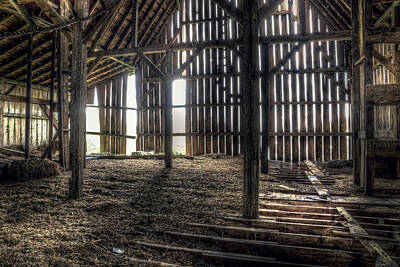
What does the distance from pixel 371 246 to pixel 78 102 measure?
4.64 m

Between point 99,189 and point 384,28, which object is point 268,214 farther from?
point 384,28

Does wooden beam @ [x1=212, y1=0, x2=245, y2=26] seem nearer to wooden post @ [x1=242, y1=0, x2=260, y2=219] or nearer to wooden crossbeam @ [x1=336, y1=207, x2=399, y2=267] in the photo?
wooden post @ [x1=242, y1=0, x2=260, y2=219]

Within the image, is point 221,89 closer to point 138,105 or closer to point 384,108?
point 138,105

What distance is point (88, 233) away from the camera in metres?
2.67

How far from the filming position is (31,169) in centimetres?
555

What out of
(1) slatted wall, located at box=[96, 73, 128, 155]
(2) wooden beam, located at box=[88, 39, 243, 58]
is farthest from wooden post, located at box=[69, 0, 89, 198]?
(1) slatted wall, located at box=[96, 73, 128, 155]

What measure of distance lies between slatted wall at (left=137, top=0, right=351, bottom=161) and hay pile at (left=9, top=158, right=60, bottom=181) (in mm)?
6624

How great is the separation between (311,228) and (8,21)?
32.4 feet

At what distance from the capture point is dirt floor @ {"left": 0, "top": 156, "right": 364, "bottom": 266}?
A: 225 cm

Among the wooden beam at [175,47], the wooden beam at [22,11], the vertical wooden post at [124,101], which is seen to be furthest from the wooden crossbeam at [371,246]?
the vertical wooden post at [124,101]

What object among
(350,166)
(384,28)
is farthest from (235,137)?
(384,28)

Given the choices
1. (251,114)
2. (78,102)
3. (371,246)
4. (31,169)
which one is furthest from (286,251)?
(31,169)

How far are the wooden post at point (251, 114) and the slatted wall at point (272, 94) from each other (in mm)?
7299

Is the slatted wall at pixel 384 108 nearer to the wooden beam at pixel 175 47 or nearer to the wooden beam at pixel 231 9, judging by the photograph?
the wooden beam at pixel 175 47
